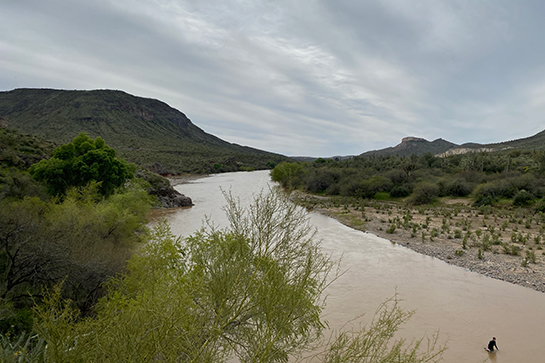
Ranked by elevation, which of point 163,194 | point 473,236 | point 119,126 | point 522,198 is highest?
point 119,126

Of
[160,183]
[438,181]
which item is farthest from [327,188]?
[160,183]

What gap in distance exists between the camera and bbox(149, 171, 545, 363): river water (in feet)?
37.0

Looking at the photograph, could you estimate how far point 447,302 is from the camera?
48.1ft

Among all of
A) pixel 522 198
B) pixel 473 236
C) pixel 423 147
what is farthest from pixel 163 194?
pixel 423 147

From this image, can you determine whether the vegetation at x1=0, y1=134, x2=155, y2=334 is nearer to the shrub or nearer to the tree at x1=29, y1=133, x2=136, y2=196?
the tree at x1=29, y1=133, x2=136, y2=196

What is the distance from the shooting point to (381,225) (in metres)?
30.9

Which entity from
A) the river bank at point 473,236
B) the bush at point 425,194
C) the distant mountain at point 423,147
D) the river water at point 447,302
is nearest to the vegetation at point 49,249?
the river water at point 447,302

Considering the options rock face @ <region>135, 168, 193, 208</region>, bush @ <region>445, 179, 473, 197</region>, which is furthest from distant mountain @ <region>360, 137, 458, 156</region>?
rock face @ <region>135, 168, 193, 208</region>

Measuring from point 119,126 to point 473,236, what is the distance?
13556cm

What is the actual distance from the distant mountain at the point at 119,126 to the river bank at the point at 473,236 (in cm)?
6165

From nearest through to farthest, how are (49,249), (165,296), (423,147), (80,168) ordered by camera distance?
(165,296)
(49,249)
(80,168)
(423,147)

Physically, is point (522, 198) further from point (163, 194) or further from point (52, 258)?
point (163, 194)

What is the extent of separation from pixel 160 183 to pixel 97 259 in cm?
3530

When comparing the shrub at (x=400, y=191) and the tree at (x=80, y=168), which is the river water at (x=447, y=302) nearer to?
the tree at (x=80, y=168)
